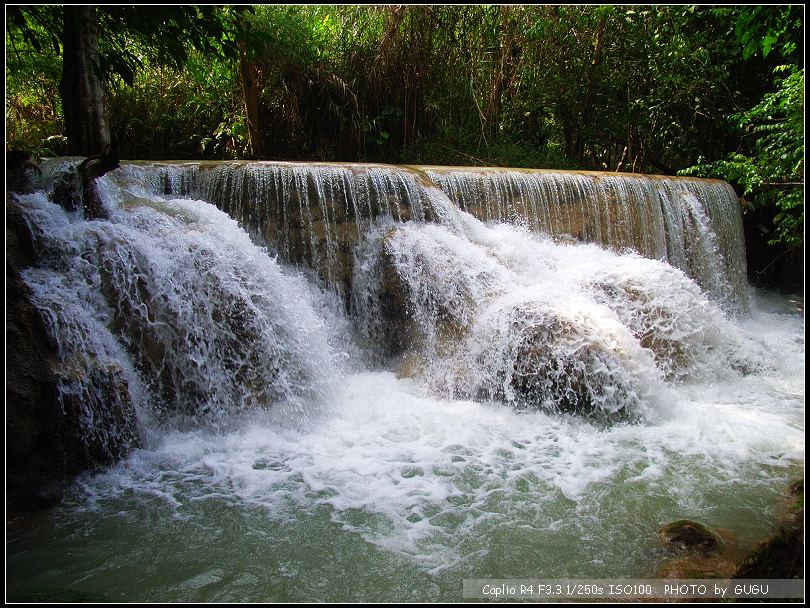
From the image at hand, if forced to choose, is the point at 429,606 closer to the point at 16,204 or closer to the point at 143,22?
the point at 16,204

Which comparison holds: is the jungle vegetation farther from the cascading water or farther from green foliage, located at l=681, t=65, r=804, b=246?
the cascading water

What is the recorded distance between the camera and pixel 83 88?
226 inches

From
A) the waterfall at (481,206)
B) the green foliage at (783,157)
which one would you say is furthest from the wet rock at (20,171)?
the green foliage at (783,157)

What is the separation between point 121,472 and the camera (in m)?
3.67

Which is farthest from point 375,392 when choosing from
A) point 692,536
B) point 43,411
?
point 692,536

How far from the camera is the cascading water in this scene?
9.53ft

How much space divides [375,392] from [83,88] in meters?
4.23

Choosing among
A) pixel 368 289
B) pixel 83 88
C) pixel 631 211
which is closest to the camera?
pixel 83 88

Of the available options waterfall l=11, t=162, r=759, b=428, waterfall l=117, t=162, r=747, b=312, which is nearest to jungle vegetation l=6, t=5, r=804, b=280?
waterfall l=117, t=162, r=747, b=312

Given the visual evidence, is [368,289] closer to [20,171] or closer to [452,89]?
[20,171]

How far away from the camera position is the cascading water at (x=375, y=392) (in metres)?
2.91

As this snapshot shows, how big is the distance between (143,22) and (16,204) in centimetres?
160

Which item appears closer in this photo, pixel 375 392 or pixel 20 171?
pixel 20 171

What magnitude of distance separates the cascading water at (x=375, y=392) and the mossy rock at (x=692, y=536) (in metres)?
0.11
